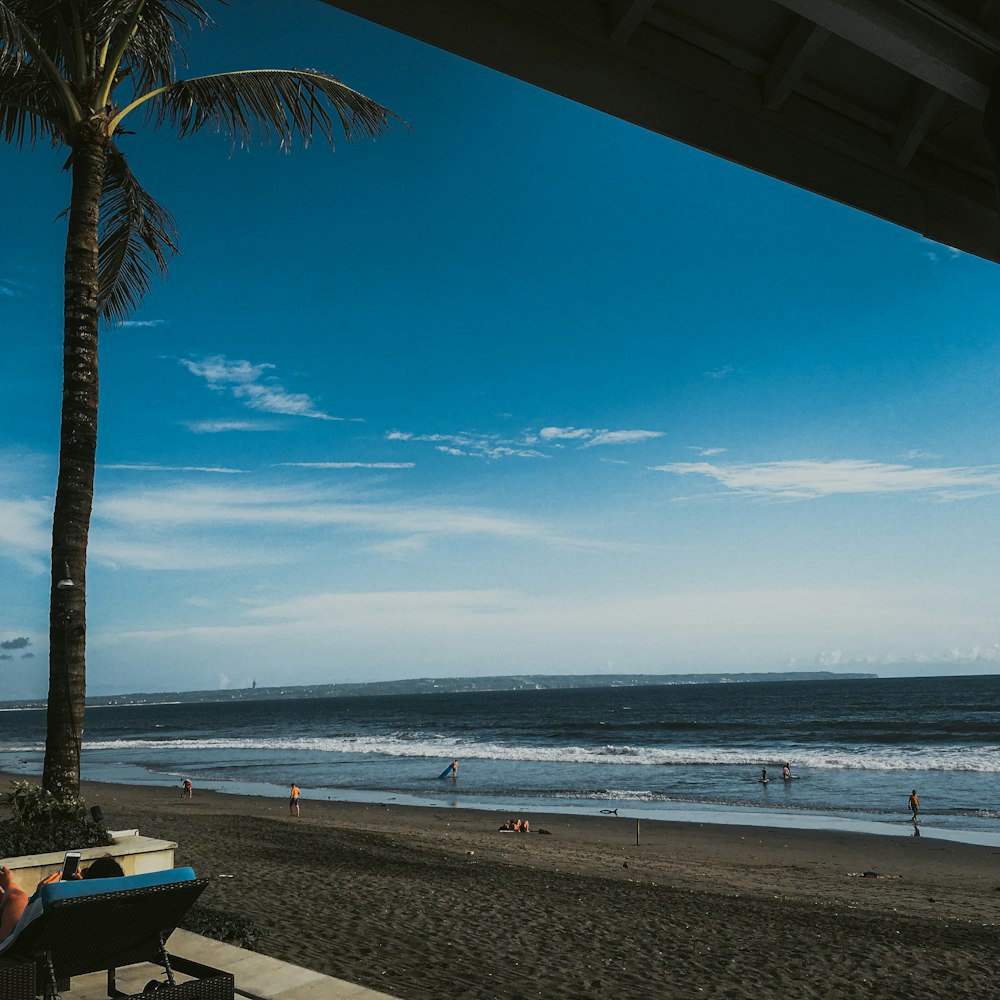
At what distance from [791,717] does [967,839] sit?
53972 mm

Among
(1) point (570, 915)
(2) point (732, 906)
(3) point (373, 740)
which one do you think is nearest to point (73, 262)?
(1) point (570, 915)

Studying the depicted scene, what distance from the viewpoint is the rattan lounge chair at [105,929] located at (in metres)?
3.50

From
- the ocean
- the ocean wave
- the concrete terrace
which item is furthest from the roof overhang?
the ocean wave

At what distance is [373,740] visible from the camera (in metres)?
59.3

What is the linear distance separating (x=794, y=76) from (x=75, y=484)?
21.3 ft

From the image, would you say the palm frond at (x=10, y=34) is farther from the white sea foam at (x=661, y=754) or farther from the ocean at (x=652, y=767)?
the white sea foam at (x=661, y=754)

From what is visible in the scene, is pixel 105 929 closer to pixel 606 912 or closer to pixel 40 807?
pixel 40 807

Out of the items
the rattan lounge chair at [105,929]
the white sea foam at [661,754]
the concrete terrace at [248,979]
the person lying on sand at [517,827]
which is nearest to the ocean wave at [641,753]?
the white sea foam at [661,754]

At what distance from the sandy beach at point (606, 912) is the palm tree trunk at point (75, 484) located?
2319mm

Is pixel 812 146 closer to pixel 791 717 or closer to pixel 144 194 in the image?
pixel 144 194

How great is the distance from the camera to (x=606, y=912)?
847 centimetres

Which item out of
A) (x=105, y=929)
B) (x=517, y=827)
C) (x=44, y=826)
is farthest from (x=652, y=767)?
(x=105, y=929)

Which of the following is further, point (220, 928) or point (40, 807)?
point (40, 807)

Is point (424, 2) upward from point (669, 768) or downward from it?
upward
